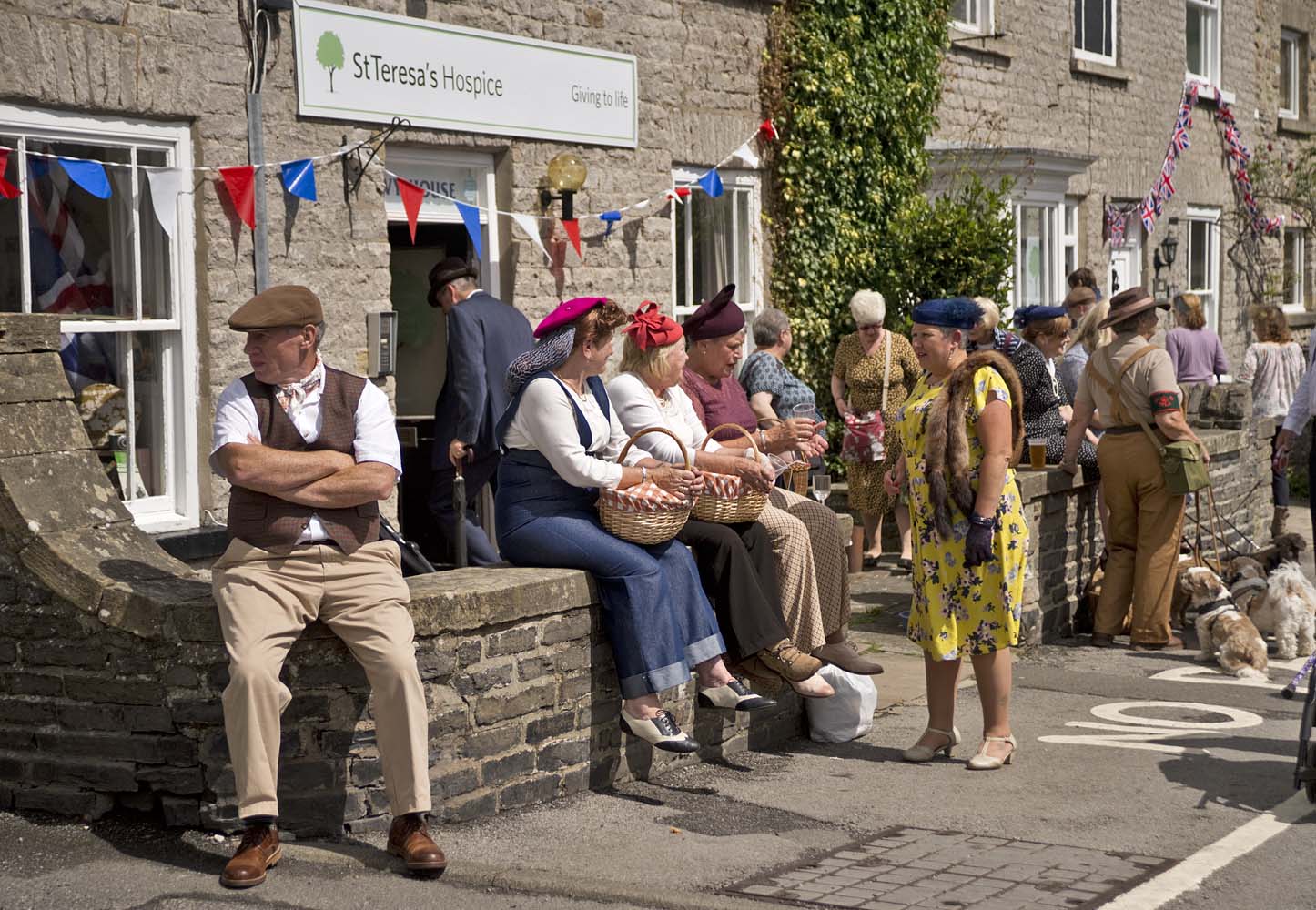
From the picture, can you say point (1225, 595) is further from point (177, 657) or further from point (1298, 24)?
point (1298, 24)

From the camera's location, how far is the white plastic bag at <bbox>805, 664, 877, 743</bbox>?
288 inches

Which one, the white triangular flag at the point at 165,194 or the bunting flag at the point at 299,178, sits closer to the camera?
the white triangular flag at the point at 165,194

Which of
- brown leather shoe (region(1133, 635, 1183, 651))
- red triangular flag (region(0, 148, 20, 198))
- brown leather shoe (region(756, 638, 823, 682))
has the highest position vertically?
red triangular flag (region(0, 148, 20, 198))

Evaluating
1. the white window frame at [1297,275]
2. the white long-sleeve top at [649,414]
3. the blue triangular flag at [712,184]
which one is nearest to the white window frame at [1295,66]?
the white window frame at [1297,275]

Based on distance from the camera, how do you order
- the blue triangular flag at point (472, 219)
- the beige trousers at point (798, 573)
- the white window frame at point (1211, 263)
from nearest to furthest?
the beige trousers at point (798, 573), the blue triangular flag at point (472, 219), the white window frame at point (1211, 263)

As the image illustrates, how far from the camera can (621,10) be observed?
11.6 metres

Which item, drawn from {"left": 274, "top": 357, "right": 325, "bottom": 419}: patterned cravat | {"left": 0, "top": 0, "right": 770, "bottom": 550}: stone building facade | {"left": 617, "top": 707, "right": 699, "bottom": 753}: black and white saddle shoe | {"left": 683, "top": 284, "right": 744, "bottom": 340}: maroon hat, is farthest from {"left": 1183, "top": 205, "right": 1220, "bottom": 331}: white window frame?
{"left": 274, "top": 357, "right": 325, "bottom": 419}: patterned cravat

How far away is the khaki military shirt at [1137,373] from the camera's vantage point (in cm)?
961

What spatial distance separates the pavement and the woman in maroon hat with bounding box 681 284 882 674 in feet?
1.73

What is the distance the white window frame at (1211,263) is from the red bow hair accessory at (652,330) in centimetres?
1630

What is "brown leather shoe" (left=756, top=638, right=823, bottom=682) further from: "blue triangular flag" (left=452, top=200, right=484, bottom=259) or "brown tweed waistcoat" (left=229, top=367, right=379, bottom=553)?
"blue triangular flag" (left=452, top=200, right=484, bottom=259)

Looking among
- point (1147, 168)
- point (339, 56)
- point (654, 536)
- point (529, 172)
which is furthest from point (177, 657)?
point (1147, 168)

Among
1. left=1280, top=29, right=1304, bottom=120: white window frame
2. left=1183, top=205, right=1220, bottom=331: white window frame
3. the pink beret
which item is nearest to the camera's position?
the pink beret

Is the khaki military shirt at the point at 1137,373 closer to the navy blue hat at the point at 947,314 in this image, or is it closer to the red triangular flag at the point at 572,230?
the navy blue hat at the point at 947,314
